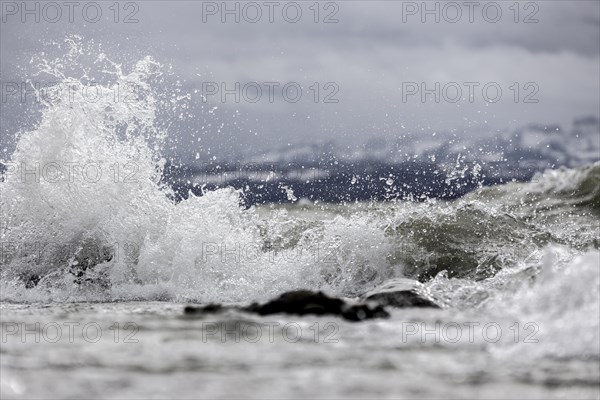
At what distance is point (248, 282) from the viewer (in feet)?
22.8

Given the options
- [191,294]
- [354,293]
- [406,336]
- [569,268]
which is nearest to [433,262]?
[354,293]

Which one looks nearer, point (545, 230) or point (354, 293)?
point (354, 293)

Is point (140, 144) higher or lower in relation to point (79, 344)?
higher

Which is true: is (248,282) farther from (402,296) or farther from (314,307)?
(314,307)

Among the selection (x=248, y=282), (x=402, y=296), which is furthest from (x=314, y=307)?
(x=248, y=282)

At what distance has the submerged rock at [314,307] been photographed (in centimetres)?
385

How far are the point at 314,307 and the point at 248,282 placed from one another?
3110mm

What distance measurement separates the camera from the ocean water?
270 cm

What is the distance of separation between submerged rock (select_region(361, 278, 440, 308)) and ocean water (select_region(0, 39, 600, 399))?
18 centimetres

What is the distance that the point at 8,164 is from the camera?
8539 mm

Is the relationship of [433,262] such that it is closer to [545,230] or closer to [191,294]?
[545,230]

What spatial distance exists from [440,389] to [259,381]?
1.67 feet

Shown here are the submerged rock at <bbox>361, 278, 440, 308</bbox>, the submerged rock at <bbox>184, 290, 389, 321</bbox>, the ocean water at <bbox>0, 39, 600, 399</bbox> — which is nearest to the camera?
the ocean water at <bbox>0, 39, 600, 399</bbox>

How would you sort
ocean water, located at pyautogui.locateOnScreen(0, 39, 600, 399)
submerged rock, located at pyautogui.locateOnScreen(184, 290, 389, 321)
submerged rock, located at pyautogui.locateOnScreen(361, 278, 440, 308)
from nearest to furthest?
ocean water, located at pyautogui.locateOnScreen(0, 39, 600, 399)
submerged rock, located at pyautogui.locateOnScreen(184, 290, 389, 321)
submerged rock, located at pyautogui.locateOnScreen(361, 278, 440, 308)
